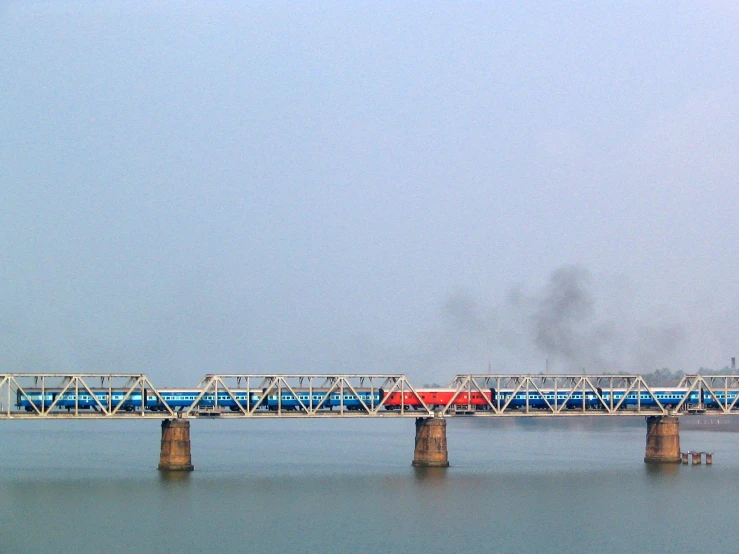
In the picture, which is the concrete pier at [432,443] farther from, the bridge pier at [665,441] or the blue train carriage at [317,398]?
the bridge pier at [665,441]

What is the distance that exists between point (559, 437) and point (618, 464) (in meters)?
61.5

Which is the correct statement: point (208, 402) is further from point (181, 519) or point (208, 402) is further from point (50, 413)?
point (181, 519)

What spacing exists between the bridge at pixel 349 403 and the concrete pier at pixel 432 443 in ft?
0.27

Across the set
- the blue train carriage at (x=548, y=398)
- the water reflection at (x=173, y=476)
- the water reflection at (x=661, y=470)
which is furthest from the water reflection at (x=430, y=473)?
the water reflection at (x=173, y=476)

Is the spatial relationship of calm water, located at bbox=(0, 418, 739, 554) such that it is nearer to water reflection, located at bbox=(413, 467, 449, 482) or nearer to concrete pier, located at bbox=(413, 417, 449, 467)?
water reflection, located at bbox=(413, 467, 449, 482)

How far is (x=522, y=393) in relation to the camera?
101062mm

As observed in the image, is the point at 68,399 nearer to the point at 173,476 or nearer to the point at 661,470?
the point at 173,476

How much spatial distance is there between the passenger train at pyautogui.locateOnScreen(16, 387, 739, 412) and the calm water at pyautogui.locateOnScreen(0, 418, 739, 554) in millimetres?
5429

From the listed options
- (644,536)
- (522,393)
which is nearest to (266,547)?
(644,536)

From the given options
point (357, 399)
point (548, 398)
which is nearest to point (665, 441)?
point (548, 398)

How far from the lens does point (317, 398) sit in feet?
308

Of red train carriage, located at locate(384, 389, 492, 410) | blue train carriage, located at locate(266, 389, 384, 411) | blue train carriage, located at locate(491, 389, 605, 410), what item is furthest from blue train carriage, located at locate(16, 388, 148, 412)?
blue train carriage, located at locate(491, 389, 605, 410)

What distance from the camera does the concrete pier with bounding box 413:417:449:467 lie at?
294 ft

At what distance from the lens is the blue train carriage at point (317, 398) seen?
302 feet
